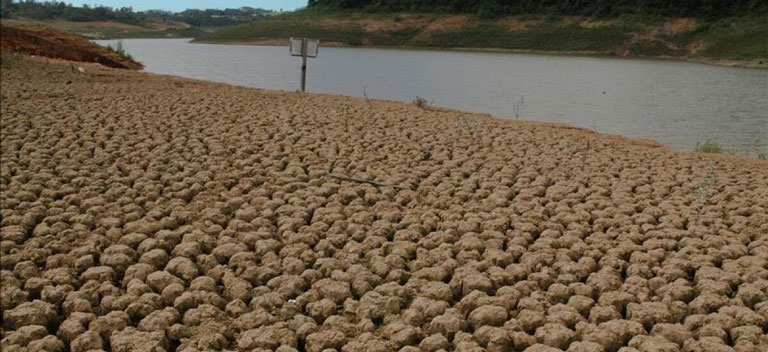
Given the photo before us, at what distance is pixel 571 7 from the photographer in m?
49.3

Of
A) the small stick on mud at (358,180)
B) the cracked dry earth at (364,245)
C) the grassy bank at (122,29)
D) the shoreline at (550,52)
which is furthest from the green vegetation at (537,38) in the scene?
the small stick on mud at (358,180)

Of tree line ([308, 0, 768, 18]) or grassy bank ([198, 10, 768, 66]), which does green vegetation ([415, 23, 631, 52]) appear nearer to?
grassy bank ([198, 10, 768, 66])

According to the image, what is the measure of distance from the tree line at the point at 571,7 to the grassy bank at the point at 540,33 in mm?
795

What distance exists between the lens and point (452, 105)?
16078mm

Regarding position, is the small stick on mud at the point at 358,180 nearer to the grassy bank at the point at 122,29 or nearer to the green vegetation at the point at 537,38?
the grassy bank at the point at 122,29

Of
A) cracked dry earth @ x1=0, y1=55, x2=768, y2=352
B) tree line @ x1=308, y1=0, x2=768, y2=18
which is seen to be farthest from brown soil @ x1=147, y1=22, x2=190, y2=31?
cracked dry earth @ x1=0, y1=55, x2=768, y2=352

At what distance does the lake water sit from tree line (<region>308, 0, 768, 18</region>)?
14.1m

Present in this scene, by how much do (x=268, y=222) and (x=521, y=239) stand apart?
1.50m

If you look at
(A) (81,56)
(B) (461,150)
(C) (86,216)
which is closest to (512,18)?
(A) (81,56)

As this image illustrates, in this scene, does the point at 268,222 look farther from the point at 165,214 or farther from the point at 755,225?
the point at 755,225

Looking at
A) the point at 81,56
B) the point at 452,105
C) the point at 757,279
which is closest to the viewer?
the point at 757,279

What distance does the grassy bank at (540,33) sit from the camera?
3988cm

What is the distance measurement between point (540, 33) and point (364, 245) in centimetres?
4513

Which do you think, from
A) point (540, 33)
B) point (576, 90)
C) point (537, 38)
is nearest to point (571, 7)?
point (540, 33)
